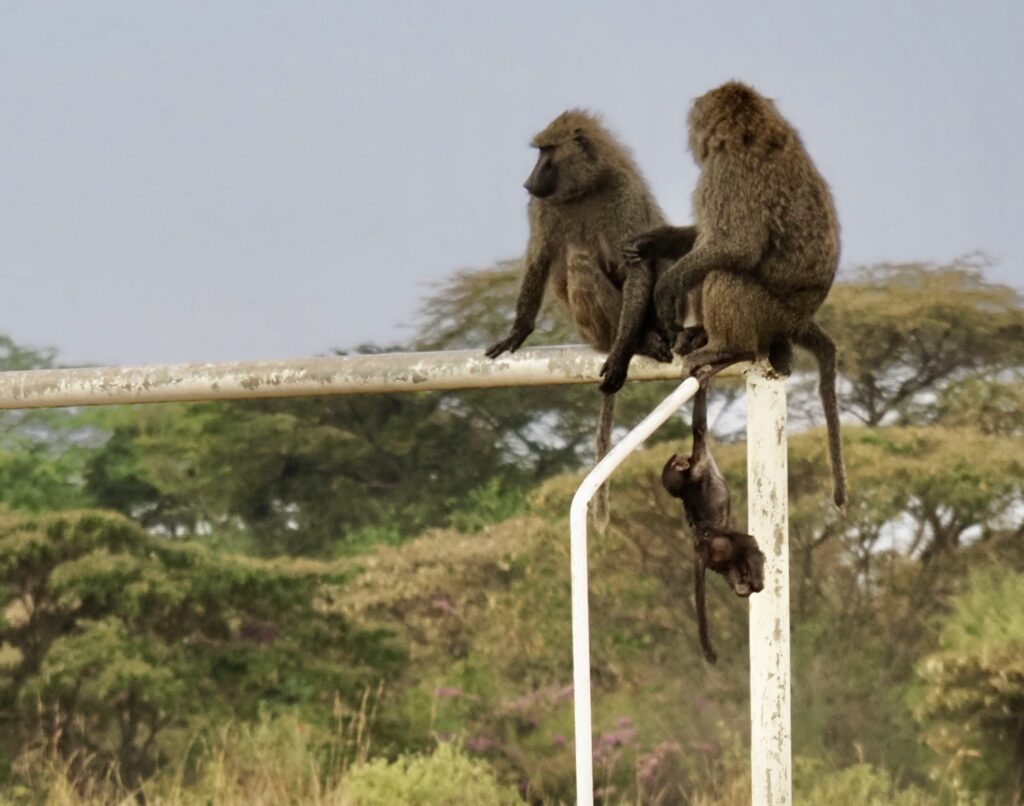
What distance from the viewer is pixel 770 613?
2299 mm

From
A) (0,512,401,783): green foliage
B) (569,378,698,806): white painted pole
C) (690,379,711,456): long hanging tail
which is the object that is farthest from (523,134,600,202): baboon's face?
(0,512,401,783): green foliage

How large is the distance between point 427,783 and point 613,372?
360 cm

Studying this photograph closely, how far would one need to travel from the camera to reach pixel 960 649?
556 centimetres

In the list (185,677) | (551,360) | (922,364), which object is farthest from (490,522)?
(551,360)

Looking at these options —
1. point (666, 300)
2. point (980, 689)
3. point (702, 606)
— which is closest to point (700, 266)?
point (666, 300)

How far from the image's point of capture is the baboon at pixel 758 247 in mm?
2588

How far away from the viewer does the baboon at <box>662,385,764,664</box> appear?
1.88 metres

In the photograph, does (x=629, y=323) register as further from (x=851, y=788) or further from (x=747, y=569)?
(x=851, y=788)

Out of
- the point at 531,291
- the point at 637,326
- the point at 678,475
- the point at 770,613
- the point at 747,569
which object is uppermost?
the point at 531,291

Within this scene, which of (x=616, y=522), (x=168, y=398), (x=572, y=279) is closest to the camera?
(x=168, y=398)

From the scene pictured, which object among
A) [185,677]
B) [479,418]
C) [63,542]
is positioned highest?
[479,418]

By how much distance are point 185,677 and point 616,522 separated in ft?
6.28

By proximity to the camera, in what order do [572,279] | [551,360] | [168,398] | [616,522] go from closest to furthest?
1. [551,360]
2. [168,398]
3. [572,279]
4. [616,522]

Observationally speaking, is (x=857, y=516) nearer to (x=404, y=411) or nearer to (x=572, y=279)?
(x=404, y=411)
